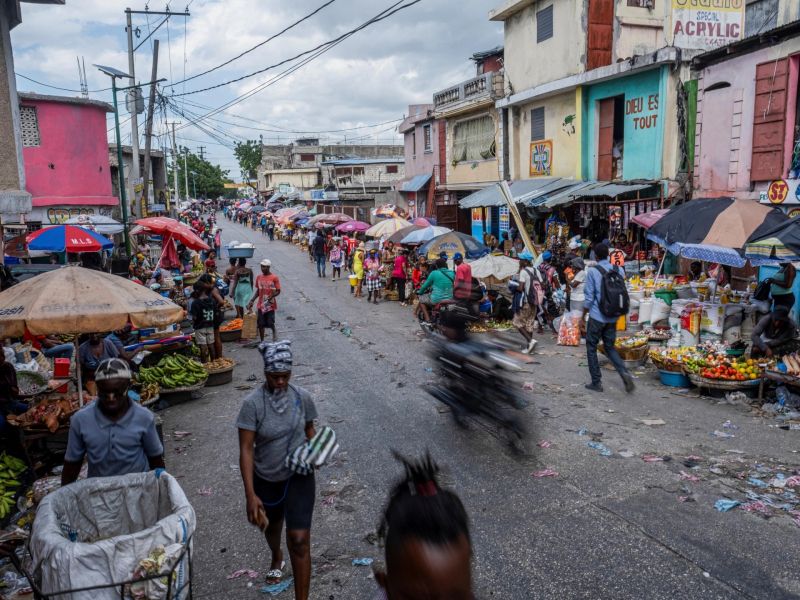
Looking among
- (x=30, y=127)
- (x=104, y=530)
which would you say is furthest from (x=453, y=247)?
(x=30, y=127)

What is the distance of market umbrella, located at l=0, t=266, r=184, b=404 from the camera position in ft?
18.0

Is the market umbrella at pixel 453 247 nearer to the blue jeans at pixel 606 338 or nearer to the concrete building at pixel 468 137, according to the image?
the blue jeans at pixel 606 338

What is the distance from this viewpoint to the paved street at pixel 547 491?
14.6 feet

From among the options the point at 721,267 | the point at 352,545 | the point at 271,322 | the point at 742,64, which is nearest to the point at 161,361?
the point at 271,322

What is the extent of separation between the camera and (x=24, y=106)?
2194 centimetres

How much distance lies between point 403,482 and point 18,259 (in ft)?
61.5

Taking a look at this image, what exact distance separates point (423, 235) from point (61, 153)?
1438 cm

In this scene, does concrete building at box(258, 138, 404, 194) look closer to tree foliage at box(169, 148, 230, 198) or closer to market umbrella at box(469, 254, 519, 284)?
tree foliage at box(169, 148, 230, 198)

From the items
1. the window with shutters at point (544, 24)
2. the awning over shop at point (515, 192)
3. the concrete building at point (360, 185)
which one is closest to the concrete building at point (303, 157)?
the concrete building at point (360, 185)

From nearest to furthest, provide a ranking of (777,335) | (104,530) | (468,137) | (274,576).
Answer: (104,530)
(274,576)
(777,335)
(468,137)

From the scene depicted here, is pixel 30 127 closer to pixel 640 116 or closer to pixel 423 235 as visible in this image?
pixel 423 235

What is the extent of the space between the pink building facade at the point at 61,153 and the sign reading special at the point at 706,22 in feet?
66.6

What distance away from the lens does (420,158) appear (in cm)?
3244

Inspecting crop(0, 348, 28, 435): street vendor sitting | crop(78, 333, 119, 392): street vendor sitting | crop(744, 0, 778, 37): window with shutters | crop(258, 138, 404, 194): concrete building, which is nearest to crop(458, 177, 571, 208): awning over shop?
crop(744, 0, 778, 37): window with shutters
